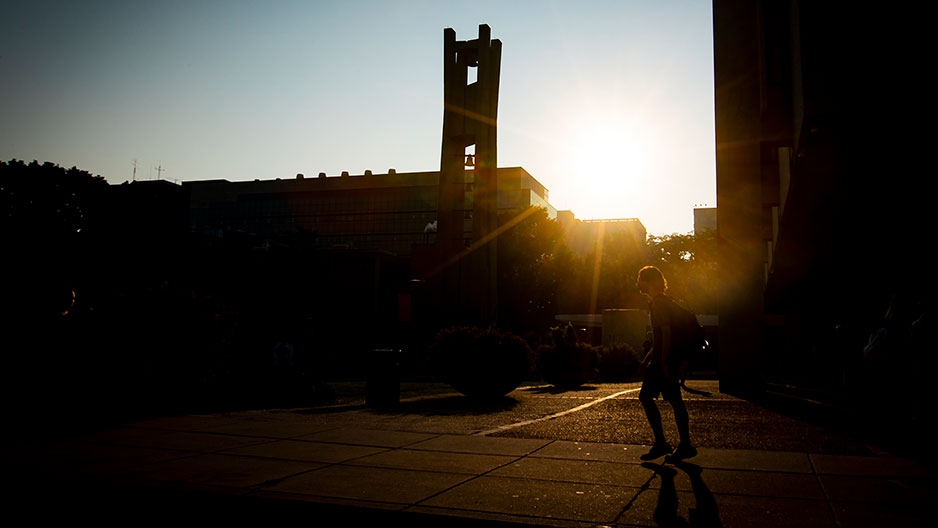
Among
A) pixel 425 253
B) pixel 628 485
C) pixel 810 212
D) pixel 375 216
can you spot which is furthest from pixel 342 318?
pixel 375 216

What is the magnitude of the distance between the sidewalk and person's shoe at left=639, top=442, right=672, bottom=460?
9 centimetres

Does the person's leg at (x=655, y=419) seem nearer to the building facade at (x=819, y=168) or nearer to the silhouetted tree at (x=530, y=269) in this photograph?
the building facade at (x=819, y=168)

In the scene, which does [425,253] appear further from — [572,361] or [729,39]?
[729,39]

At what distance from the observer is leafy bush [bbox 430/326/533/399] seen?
543 inches

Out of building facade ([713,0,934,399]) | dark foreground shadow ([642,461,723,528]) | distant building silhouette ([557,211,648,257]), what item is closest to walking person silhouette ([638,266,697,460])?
dark foreground shadow ([642,461,723,528])

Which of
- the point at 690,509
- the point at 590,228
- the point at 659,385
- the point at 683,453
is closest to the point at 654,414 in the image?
the point at 659,385

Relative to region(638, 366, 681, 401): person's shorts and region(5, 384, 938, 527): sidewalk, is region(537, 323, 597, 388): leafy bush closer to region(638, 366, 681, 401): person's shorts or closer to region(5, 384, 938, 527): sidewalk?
region(5, 384, 938, 527): sidewalk

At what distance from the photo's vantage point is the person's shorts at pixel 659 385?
690 cm

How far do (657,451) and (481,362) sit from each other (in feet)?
23.5

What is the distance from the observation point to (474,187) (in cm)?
3794

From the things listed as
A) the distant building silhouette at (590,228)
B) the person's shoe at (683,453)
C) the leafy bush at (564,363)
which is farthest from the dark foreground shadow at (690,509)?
the distant building silhouette at (590,228)

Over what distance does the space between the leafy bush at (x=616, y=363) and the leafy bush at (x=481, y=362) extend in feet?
40.9

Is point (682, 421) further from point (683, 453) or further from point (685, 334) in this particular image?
point (685, 334)

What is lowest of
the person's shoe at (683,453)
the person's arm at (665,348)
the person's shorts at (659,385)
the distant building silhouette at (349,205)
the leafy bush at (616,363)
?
the leafy bush at (616,363)
